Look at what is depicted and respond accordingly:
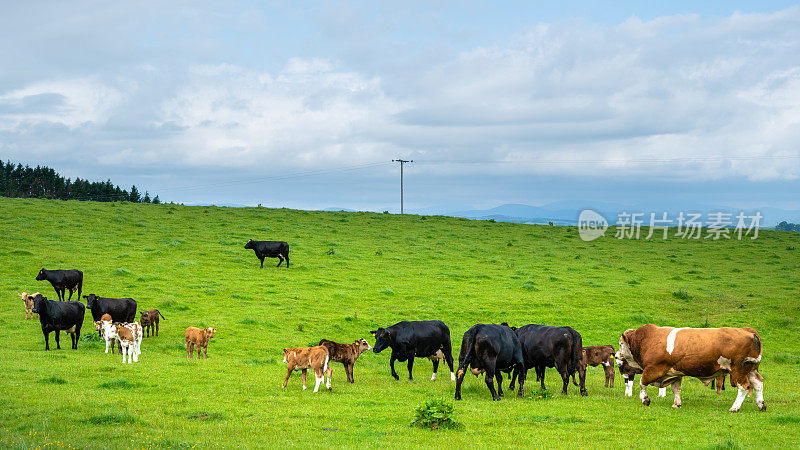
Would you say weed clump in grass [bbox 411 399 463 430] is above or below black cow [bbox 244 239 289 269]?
below

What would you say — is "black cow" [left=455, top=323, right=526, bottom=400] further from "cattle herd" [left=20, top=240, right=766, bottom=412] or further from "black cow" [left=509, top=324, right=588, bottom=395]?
"black cow" [left=509, top=324, right=588, bottom=395]

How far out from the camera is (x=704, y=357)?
45.0ft

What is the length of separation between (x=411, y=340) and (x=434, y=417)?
23.8 ft

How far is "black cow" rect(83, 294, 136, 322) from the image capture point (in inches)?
909

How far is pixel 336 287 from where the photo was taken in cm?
3344

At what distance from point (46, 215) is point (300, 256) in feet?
72.8

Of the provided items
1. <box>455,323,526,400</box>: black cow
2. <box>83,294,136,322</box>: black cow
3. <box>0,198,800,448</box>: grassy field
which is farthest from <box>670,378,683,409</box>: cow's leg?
<box>83,294,136,322</box>: black cow

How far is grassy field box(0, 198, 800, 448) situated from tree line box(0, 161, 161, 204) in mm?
76937

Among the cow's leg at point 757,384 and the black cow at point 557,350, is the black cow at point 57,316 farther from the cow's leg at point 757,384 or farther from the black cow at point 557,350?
the cow's leg at point 757,384

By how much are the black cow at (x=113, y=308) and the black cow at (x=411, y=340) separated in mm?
10594

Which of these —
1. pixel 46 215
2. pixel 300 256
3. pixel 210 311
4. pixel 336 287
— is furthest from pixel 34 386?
pixel 46 215

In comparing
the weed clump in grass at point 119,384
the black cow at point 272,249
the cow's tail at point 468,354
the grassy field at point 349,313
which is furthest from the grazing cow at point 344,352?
the black cow at point 272,249

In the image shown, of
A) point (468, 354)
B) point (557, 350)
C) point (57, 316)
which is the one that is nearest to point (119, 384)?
point (57, 316)

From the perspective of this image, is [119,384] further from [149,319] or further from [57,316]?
[149,319]
